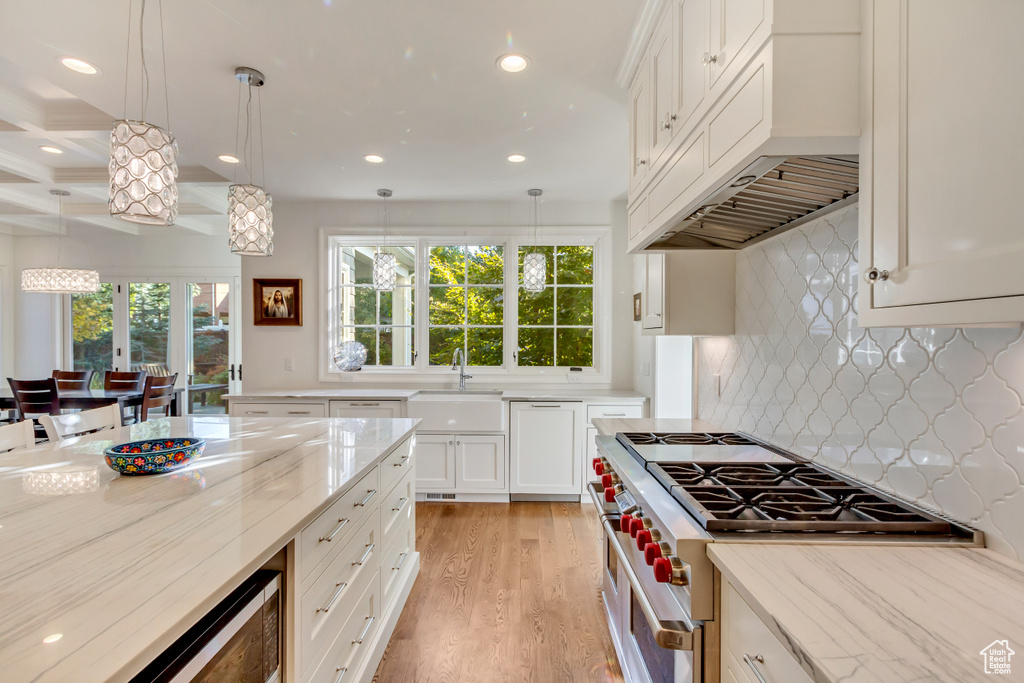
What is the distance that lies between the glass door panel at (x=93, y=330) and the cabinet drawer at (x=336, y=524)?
627 centimetres

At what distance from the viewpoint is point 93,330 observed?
6363mm

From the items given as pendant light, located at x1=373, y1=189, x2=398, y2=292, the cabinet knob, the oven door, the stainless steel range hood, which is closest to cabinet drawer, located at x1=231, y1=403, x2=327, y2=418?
pendant light, located at x1=373, y1=189, x2=398, y2=292

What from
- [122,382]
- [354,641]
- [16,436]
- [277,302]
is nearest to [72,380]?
[122,382]

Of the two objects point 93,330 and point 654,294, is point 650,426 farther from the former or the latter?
point 93,330

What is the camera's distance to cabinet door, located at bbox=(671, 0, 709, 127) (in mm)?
1386

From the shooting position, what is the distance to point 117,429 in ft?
8.02

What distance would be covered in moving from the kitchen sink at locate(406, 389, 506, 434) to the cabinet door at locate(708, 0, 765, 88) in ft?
9.80

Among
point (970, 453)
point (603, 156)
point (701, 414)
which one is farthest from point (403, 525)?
point (603, 156)

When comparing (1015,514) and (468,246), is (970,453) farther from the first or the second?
(468,246)

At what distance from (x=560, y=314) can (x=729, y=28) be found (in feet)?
11.2

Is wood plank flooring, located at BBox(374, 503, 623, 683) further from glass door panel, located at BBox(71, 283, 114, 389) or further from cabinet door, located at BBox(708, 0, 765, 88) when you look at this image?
glass door panel, located at BBox(71, 283, 114, 389)

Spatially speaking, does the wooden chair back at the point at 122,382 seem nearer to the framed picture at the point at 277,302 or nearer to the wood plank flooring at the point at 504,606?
the framed picture at the point at 277,302

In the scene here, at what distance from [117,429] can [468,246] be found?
116 inches

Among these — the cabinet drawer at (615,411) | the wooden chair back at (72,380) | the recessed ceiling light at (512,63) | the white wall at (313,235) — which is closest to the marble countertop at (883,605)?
the recessed ceiling light at (512,63)
